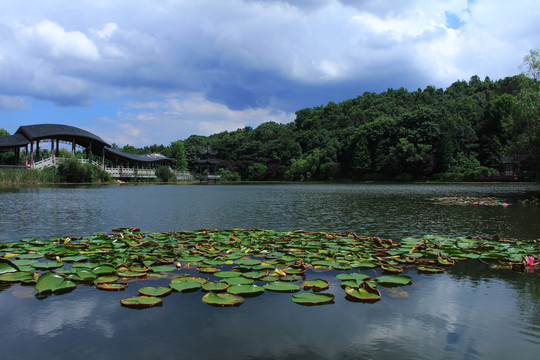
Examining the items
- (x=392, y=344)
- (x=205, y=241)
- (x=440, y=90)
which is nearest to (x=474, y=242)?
(x=392, y=344)

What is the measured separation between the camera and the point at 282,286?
4551mm

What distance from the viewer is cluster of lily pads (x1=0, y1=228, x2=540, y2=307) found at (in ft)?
14.6

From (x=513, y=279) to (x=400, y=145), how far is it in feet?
184

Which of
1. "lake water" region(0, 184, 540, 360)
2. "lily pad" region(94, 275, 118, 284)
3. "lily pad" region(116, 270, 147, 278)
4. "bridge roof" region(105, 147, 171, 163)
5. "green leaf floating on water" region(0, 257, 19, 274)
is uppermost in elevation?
"bridge roof" region(105, 147, 171, 163)

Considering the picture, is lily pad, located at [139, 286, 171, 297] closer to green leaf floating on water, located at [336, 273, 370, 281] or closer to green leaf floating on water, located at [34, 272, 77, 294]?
green leaf floating on water, located at [34, 272, 77, 294]

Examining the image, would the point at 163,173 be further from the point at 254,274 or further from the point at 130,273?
the point at 254,274

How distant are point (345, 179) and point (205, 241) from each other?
6452 centimetres

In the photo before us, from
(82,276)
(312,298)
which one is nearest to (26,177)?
(82,276)

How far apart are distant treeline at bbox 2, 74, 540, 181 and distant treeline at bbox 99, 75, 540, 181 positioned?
13 centimetres

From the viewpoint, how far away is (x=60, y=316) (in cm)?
378

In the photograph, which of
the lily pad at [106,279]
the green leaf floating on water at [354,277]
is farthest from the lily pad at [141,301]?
the green leaf floating on water at [354,277]

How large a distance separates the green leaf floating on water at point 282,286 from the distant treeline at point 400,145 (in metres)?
23.3

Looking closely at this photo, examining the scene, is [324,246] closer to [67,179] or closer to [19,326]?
[19,326]

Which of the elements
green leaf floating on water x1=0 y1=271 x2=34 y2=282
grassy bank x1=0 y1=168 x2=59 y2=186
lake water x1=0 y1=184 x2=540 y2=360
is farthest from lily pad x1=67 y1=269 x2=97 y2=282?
grassy bank x1=0 y1=168 x2=59 y2=186
